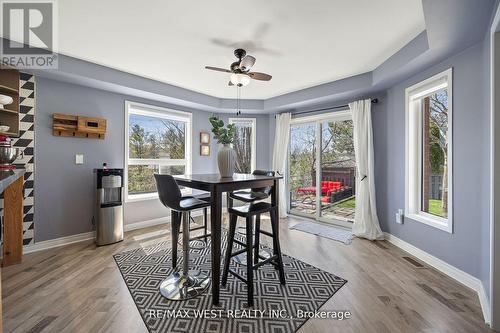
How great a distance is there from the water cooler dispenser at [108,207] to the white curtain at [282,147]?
9.42ft

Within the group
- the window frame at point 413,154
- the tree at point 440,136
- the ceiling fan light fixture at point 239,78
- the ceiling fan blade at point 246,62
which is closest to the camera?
the ceiling fan blade at point 246,62

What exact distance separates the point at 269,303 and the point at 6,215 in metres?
2.99

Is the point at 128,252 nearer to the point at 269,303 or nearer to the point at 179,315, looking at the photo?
the point at 179,315

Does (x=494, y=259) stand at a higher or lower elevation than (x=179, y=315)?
higher

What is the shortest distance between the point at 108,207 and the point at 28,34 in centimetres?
214

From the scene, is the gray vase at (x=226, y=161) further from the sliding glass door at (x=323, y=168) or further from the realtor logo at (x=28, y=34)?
the sliding glass door at (x=323, y=168)

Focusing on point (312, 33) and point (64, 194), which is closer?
point (312, 33)

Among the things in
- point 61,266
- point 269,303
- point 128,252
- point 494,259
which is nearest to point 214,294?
point 269,303

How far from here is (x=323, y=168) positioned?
4227 mm

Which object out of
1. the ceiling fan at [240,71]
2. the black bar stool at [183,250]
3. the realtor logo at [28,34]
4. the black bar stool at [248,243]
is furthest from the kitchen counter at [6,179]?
the ceiling fan at [240,71]

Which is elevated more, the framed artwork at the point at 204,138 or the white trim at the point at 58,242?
the framed artwork at the point at 204,138

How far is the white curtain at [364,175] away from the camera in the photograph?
3.40 meters

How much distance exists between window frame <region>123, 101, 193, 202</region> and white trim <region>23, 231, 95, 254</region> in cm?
72

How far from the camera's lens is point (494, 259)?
1.61 meters
